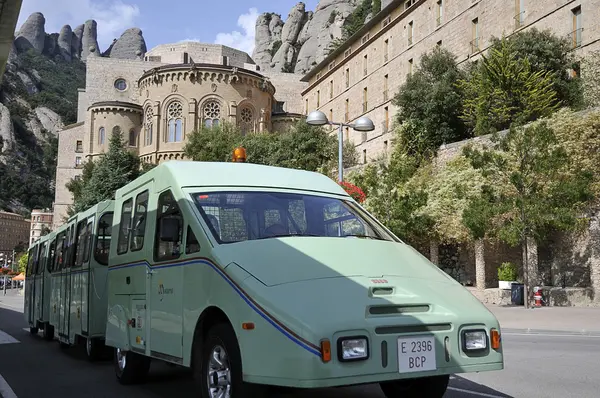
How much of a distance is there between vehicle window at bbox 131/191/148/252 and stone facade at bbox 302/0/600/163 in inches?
1238

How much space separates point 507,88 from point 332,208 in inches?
1128

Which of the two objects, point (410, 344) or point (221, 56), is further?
point (221, 56)

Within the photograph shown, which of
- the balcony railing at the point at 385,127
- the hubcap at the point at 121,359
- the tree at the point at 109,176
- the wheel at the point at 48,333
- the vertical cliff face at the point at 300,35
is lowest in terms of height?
the wheel at the point at 48,333

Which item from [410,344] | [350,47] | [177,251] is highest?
[350,47]

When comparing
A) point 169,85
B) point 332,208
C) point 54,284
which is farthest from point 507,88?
point 169,85

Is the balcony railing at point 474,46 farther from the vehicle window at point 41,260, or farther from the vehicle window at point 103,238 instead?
the vehicle window at point 103,238

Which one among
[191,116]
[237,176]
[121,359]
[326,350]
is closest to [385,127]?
[191,116]

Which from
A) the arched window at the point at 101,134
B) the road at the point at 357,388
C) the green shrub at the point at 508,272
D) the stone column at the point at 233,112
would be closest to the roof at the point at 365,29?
the stone column at the point at 233,112

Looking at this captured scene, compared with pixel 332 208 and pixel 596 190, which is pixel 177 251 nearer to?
pixel 332 208

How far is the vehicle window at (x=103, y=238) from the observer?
10367 mm

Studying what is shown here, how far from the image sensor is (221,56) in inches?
3516

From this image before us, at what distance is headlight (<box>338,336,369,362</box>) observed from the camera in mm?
4289

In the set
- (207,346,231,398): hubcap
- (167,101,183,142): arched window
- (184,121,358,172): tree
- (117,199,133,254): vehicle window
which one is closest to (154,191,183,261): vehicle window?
(207,346,231,398): hubcap

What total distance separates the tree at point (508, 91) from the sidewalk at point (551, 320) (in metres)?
13.3
